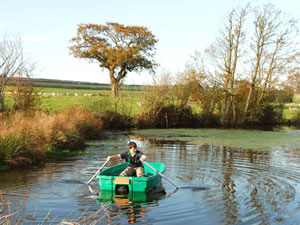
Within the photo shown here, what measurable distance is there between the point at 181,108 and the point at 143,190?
25.8 m

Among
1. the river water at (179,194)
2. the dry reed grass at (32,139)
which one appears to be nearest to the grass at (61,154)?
the dry reed grass at (32,139)

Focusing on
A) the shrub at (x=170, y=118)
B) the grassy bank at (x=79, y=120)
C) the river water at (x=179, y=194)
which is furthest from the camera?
the shrub at (x=170, y=118)

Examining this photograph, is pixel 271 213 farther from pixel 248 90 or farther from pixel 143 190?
pixel 248 90

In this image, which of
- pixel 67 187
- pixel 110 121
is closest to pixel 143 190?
pixel 67 187

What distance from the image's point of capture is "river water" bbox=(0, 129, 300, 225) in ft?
25.6

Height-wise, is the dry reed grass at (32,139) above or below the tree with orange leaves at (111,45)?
below

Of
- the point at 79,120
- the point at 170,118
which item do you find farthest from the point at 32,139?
the point at 170,118

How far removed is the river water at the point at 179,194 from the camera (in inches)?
308

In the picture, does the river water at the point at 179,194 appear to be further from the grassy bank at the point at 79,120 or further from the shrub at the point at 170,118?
the shrub at the point at 170,118

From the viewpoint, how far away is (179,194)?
9898 mm

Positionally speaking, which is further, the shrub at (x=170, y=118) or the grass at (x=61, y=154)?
the shrub at (x=170, y=118)

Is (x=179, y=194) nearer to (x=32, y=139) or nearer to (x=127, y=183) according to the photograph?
(x=127, y=183)

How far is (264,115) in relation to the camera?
133ft

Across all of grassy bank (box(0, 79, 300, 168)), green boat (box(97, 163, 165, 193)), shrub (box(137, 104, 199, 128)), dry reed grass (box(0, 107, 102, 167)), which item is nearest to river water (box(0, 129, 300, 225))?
green boat (box(97, 163, 165, 193))
